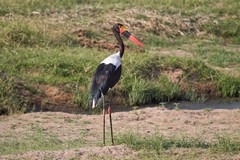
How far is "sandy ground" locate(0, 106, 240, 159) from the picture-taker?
306 inches

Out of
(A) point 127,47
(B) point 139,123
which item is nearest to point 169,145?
(B) point 139,123

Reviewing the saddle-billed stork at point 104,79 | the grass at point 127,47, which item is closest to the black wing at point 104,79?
the saddle-billed stork at point 104,79

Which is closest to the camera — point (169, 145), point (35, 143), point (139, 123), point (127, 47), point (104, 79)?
point (169, 145)

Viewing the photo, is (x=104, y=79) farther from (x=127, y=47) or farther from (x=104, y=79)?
(x=127, y=47)

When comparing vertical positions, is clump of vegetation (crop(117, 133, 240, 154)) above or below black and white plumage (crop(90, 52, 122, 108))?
below

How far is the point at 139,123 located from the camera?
27.4 feet

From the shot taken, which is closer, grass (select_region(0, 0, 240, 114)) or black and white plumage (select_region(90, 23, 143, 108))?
black and white plumage (select_region(90, 23, 143, 108))

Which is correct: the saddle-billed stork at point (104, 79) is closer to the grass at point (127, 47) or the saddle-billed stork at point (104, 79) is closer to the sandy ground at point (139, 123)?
the sandy ground at point (139, 123)

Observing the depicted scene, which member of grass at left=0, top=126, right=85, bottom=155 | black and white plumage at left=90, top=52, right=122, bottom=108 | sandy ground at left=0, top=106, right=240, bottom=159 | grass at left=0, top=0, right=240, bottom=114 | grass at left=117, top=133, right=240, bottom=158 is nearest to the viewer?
grass at left=117, top=133, right=240, bottom=158

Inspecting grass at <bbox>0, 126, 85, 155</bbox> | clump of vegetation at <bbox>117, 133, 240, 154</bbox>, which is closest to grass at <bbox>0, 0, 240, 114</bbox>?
grass at <bbox>0, 126, 85, 155</bbox>

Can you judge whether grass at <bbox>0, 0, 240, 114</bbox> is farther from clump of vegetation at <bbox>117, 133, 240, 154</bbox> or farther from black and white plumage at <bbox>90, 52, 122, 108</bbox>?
clump of vegetation at <bbox>117, 133, 240, 154</bbox>

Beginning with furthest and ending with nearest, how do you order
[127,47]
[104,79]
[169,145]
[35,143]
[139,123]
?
[127,47]
[139,123]
[104,79]
[35,143]
[169,145]

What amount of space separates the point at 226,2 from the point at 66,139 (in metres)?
7.59

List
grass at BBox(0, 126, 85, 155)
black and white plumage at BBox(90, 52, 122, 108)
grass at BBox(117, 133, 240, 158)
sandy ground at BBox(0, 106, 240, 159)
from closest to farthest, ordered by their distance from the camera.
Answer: grass at BBox(117, 133, 240, 158), grass at BBox(0, 126, 85, 155), black and white plumage at BBox(90, 52, 122, 108), sandy ground at BBox(0, 106, 240, 159)
